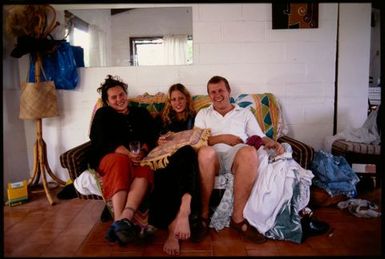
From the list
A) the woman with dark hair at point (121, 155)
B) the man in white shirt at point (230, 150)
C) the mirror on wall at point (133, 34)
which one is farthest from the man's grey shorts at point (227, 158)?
the mirror on wall at point (133, 34)

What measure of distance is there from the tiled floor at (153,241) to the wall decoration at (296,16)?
157 cm

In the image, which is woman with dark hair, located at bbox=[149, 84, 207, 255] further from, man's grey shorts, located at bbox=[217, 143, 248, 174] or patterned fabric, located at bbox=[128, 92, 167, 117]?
patterned fabric, located at bbox=[128, 92, 167, 117]

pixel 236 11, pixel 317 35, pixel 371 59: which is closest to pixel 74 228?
pixel 236 11

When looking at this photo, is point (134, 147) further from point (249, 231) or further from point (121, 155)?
point (249, 231)

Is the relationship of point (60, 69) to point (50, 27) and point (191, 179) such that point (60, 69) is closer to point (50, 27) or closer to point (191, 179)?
point (50, 27)

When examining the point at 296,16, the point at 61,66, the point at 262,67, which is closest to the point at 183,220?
the point at 262,67

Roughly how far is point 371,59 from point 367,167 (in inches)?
44.3

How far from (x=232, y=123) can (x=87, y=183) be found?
1.05 metres

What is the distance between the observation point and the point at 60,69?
2.77m

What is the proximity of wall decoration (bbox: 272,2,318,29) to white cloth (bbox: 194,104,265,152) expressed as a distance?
3.29ft

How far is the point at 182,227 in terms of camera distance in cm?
184

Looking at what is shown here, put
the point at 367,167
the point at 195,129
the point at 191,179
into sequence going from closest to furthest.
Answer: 1. the point at 191,179
2. the point at 195,129
3. the point at 367,167

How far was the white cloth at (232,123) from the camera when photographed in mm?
2281

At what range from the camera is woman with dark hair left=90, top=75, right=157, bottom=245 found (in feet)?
6.14
